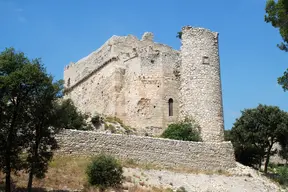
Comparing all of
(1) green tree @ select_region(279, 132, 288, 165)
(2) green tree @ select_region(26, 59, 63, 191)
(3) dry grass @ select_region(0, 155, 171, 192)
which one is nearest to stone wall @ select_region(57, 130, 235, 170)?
(3) dry grass @ select_region(0, 155, 171, 192)

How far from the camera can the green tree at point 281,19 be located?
62.1 feet

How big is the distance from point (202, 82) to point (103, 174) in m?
14.1

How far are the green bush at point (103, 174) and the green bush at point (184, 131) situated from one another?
10223 mm

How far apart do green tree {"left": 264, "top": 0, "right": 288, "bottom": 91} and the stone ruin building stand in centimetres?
1348

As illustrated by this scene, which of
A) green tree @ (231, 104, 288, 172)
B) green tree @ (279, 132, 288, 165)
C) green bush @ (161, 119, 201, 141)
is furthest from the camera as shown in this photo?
green tree @ (279, 132, 288, 165)

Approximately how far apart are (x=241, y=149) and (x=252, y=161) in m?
1.25

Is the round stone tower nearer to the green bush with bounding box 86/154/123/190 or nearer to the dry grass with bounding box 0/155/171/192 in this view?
the dry grass with bounding box 0/155/171/192

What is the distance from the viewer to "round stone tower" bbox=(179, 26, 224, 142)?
3241 centimetres

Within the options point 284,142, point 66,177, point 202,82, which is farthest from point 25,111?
point 284,142

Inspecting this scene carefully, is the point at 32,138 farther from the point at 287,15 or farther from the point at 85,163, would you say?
the point at 287,15

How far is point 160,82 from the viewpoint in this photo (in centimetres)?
3553

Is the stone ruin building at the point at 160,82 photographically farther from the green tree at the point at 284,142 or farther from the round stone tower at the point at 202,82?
Answer: the green tree at the point at 284,142

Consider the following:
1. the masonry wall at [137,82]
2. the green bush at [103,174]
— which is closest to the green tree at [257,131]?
the masonry wall at [137,82]

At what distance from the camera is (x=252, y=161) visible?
34.9 meters
